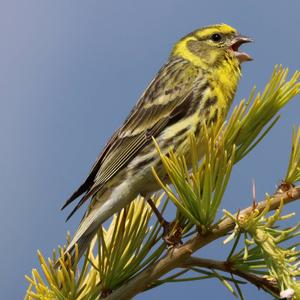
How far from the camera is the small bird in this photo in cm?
262

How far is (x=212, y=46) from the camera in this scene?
11.4 ft

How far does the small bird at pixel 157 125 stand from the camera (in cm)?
262

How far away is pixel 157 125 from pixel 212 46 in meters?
0.78

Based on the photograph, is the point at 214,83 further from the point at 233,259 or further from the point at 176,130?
the point at 233,259

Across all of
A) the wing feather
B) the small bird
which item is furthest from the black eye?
the wing feather

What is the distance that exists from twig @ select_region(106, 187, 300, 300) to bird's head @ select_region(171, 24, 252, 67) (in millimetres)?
1534

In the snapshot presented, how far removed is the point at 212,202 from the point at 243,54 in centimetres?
172

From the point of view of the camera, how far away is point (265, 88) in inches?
75.4

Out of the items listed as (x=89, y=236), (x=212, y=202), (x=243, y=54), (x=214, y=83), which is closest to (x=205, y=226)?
(x=212, y=202)

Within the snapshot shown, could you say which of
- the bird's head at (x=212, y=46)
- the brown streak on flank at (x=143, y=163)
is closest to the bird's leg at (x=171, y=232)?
the brown streak on flank at (x=143, y=163)

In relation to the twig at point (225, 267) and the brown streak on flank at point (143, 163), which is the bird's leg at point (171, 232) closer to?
the twig at point (225, 267)

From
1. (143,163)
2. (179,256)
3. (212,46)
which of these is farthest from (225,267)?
(212,46)

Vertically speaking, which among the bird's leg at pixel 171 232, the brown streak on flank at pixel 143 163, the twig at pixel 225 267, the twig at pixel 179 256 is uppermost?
the brown streak on flank at pixel 143 163

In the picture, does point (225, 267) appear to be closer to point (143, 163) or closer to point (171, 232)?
point (171, 232)
